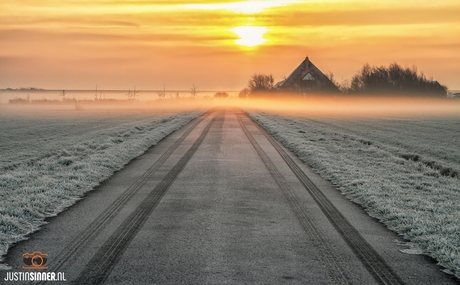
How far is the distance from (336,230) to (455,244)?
1.73 meters

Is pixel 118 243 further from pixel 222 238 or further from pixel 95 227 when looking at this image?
pixel 222 238

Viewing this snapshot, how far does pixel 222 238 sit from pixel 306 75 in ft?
308

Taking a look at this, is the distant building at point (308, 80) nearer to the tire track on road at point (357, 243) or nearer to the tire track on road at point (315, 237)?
the tire track on road at point (315, 237)

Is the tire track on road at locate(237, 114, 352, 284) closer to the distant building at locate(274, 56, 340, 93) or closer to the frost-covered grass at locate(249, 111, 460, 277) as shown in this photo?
the frost-covered grass at locate(249, 111, 460, 277)

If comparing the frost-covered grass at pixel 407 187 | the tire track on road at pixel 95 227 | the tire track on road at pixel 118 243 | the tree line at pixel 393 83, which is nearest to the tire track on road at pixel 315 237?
the frost-covered grass at pixel 407 187

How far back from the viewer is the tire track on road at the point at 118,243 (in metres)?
5.51

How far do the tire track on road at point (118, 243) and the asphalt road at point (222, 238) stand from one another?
1 centimetres

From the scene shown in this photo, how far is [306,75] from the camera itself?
98188 millimetres

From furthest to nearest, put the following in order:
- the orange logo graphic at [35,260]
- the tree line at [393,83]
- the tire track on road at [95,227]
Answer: the tree line at [393,83], the tire track on road at [95,227], the orange logo graphic at [35,260]

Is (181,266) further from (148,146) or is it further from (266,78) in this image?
(266,78)

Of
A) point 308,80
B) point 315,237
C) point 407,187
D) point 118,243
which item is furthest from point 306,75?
point 118,243

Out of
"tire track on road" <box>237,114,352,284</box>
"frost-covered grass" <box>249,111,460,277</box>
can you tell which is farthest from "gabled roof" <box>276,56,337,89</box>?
"tire track on road" <box>237,114,352,284</box>

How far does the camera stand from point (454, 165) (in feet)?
53.5

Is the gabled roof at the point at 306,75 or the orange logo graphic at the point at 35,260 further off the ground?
the gabled roof at the point at 306,75
